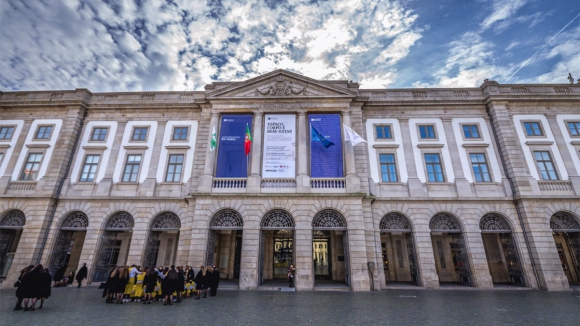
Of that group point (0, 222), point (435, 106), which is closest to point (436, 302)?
point (435, 106)

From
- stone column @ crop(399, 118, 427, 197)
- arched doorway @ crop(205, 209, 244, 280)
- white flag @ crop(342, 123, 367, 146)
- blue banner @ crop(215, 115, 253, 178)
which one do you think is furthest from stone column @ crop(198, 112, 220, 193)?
stone column @ crop(399, 118, 427, 197)

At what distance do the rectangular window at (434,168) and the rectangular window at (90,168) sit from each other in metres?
24.7

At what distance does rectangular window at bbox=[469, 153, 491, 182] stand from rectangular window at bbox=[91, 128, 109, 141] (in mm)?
28116

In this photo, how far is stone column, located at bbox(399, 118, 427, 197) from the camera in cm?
1811

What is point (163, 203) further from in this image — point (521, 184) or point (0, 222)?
point (521, 184)

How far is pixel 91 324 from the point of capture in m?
7.87

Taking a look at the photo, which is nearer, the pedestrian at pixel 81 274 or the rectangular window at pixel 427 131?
the pedestrian at pixel 81 274

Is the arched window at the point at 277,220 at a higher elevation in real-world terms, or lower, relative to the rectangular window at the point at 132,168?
lower

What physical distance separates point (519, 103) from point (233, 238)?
24.6 meters

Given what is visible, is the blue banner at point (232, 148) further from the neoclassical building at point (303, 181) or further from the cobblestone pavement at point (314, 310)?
the cobblestone pavement at point (314, 310)

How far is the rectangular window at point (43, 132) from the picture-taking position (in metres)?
20.5

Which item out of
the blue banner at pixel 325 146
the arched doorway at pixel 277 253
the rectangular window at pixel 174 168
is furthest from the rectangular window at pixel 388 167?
the rectangular window at pixel 174 168

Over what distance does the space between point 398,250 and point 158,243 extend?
1879 centimetres

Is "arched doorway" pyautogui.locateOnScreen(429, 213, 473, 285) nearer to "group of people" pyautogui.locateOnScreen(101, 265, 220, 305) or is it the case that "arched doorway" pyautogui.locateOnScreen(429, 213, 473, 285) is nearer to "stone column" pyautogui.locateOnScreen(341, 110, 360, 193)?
"stone column" pyautogui.locateOnScreen(341, 110, 360, 193)
